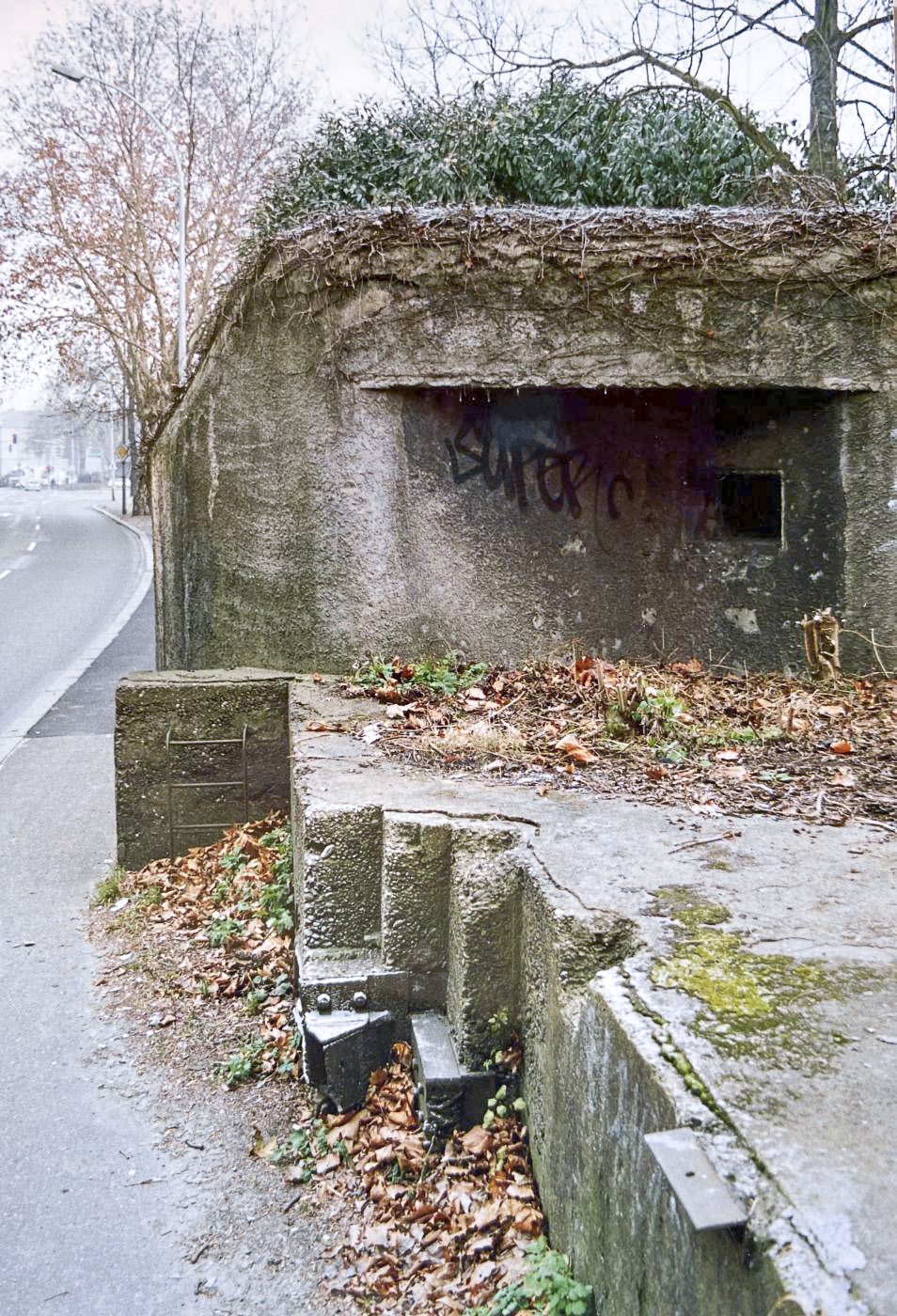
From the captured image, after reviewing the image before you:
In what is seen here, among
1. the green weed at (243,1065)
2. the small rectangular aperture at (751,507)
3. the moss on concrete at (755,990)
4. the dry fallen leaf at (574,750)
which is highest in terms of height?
the small rectangular aperture at (751,507)

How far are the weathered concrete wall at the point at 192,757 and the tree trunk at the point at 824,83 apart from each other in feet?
26.5

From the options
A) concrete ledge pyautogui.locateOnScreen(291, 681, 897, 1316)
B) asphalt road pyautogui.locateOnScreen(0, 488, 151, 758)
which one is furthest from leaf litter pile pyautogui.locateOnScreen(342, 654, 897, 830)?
asphalt road pyautogui.locateOnScreen(0, 488, 151, 758)

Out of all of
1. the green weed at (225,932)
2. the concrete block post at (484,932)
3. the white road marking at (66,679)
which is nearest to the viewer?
the concrete block post at (484,932)

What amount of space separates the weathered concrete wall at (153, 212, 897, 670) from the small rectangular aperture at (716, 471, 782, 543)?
0.04 metres

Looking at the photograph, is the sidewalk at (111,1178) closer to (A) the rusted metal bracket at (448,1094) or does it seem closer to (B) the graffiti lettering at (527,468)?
(A) the rusted metal bracket at (448,1094)

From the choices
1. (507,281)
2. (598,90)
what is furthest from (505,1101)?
(598,90)

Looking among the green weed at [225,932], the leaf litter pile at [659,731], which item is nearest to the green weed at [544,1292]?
the leaf litter pile at [659,731]

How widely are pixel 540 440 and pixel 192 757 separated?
9.01 feet

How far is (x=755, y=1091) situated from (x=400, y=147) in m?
9.08

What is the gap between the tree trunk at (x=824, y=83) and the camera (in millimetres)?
10422

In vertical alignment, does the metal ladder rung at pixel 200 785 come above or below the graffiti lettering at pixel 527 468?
below

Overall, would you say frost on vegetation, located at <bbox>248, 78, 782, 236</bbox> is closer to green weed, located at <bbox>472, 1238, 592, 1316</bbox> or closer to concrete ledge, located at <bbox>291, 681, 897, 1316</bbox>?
concrete ledge, located at <bbox>291, 681, 897, 1316</bbox>

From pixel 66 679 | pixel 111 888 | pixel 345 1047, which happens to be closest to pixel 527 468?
pixel 111 888

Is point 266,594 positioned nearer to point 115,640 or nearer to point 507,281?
point 507,281
